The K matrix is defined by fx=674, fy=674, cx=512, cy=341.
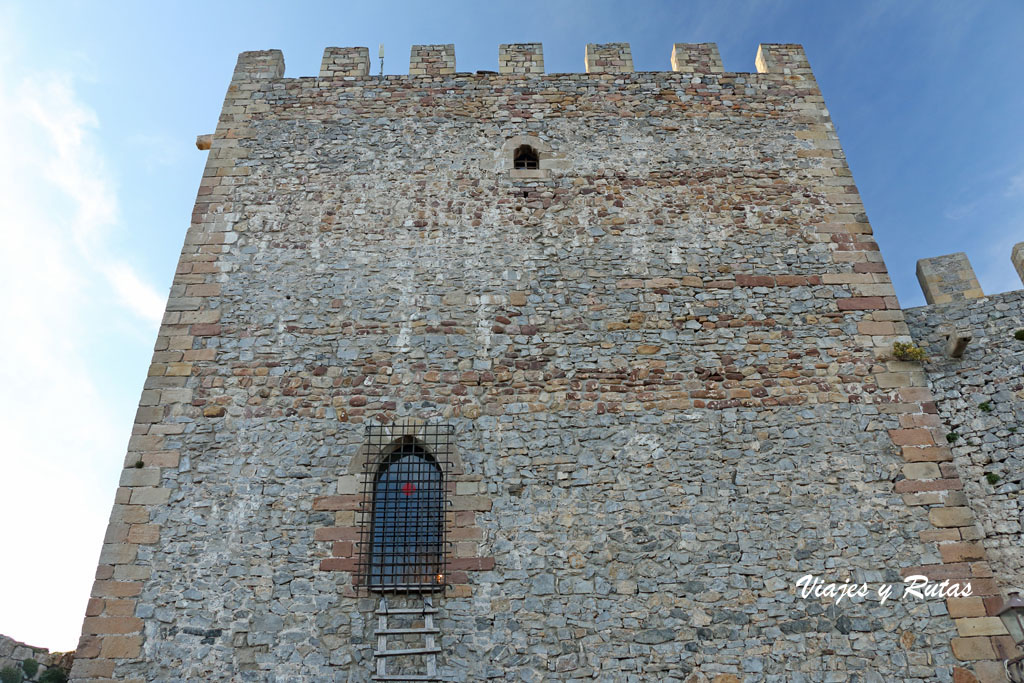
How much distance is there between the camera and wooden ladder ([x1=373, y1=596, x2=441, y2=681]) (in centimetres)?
530

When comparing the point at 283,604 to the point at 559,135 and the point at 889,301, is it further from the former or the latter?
the point at 889,301

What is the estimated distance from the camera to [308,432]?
632cm

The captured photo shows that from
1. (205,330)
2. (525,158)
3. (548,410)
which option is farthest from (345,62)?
(548,410)

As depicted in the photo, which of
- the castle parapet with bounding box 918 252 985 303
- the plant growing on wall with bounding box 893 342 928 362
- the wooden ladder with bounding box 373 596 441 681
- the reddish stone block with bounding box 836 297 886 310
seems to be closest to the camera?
the wooden ladder with bounding box 373 596 441 681

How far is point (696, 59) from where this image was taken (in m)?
8.94

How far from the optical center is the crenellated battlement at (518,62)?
8.78 meters

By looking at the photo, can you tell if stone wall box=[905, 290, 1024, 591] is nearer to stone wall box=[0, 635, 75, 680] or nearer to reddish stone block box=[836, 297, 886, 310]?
reddish stone block box=[836, 297, 886, 310]

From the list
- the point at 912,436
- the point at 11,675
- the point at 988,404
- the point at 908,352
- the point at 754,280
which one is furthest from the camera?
the point at 754,280

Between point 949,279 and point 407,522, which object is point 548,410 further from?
point 949,279

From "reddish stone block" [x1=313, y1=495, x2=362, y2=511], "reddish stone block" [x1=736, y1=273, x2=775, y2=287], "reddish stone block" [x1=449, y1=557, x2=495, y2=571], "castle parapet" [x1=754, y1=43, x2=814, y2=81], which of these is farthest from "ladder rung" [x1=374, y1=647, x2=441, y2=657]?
"castle parapet" [x1=754, y1=43, x2=814, y2=81]

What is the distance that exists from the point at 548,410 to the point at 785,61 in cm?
608

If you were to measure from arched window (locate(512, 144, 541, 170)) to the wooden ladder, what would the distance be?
4970 mm

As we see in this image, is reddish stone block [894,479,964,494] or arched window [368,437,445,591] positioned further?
reddish stone block [894,479,964,494]

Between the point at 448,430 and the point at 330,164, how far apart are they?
3713mm
